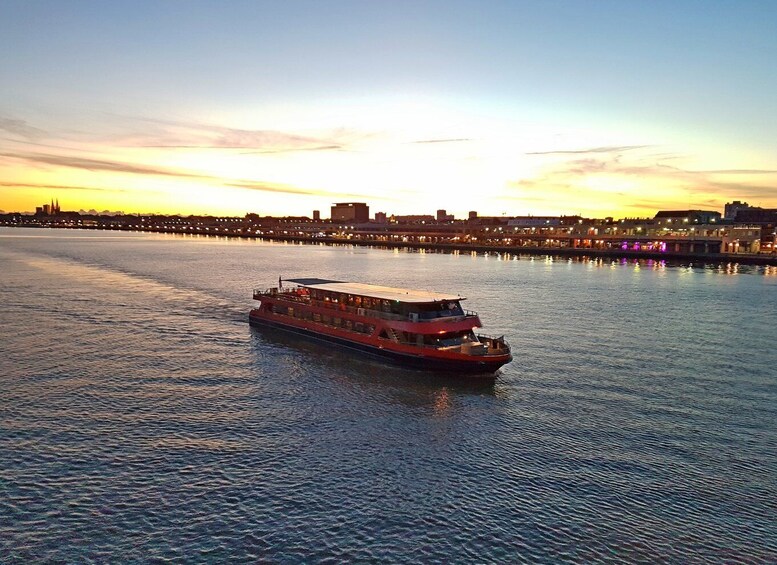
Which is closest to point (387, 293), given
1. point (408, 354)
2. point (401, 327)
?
point (401, 327)

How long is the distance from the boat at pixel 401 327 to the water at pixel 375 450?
1574 millimetres

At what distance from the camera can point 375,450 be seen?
26906 mm

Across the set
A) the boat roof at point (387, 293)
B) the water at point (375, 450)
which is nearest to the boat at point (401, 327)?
the boat roof at point (387, 293)

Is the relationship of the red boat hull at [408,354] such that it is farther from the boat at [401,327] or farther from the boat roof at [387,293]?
the boat roof at [387,293]

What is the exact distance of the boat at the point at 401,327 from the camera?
39750 millimetres

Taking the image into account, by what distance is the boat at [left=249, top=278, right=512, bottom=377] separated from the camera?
39750 mm

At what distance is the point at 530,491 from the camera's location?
23172 mm

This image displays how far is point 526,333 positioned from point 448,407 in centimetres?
2375

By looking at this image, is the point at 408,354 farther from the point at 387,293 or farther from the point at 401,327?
the point at 387,293

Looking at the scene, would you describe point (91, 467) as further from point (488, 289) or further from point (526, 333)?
point (488, 289)

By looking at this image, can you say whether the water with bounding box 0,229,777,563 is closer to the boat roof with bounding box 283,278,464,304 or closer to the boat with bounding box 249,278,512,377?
the boat with bounding box 249,278,512,377

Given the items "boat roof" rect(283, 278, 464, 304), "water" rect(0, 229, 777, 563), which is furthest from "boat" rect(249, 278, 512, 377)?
"water" rect(0, 229, 777, 563)

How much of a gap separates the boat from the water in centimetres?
157

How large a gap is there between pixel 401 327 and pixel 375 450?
16.7 metres
